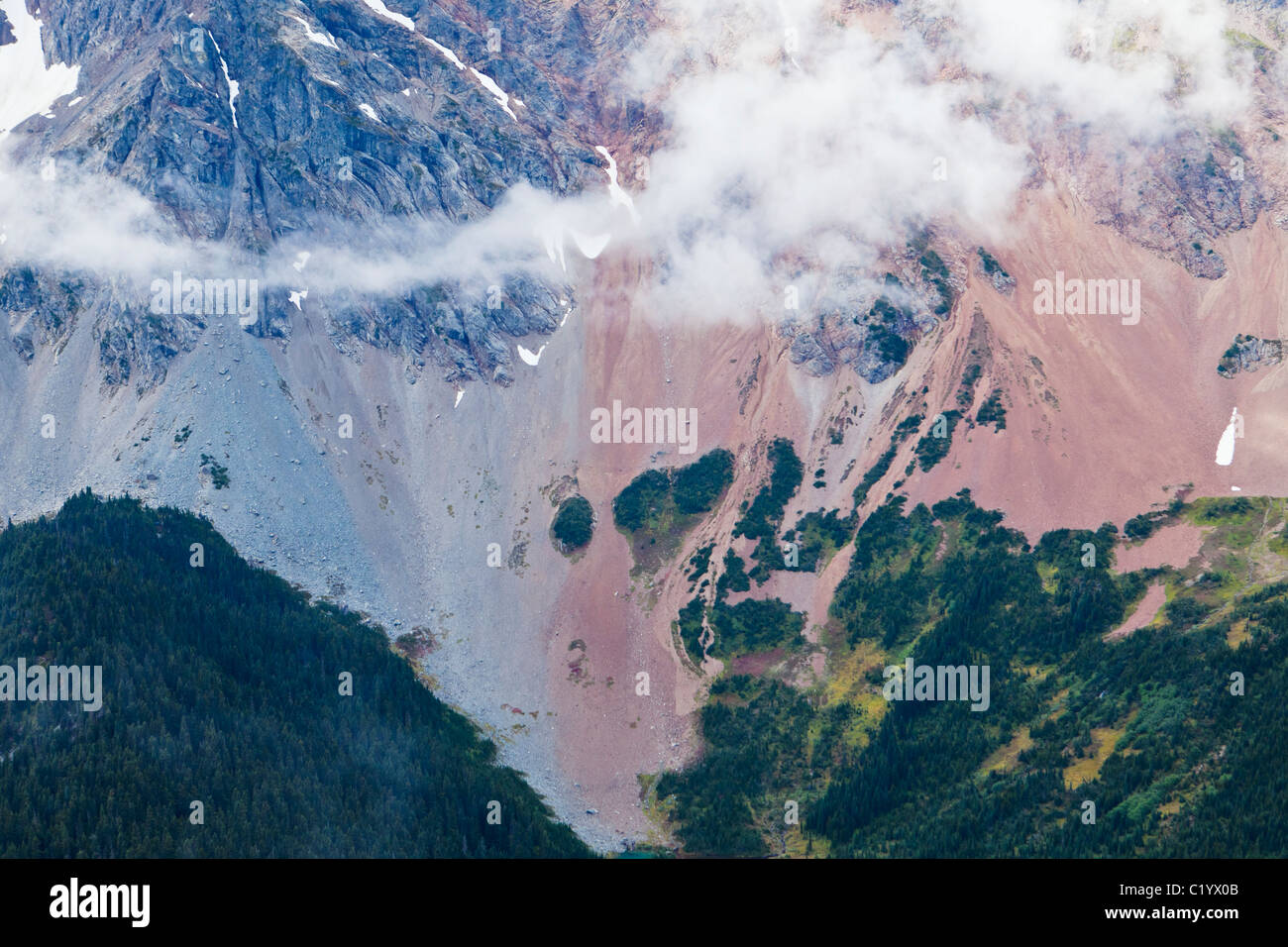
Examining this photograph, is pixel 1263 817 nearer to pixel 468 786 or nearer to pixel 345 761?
pixel 468 786

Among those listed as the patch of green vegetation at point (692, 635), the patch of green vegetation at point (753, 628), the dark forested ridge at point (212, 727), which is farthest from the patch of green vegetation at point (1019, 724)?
the dark forested ridge at point (212, 727)

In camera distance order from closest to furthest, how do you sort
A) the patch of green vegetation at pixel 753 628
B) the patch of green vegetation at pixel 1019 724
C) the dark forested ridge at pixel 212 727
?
the patch of green vegetation at pixel 1019 724, the dark forested ridge at pixel 212 727, the patch of green vegetation at pixel 753 628

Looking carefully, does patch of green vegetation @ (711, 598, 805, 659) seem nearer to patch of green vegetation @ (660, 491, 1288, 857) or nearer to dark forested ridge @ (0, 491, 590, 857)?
patch of green vegetation @ (660, 491, 1288, 857)

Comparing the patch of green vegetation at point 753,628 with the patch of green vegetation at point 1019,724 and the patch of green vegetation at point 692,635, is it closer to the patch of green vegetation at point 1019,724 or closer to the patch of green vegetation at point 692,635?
the patch of green vegetation at point 692,635

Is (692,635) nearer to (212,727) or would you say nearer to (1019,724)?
(1019,724)

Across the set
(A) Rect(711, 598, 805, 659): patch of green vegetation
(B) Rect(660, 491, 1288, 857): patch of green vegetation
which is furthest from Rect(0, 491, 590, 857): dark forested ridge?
(A) Rect(711, 598, 805, 659): patch of green vegetation

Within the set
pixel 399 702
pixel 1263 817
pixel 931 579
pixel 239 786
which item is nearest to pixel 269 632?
pixel 399 702
